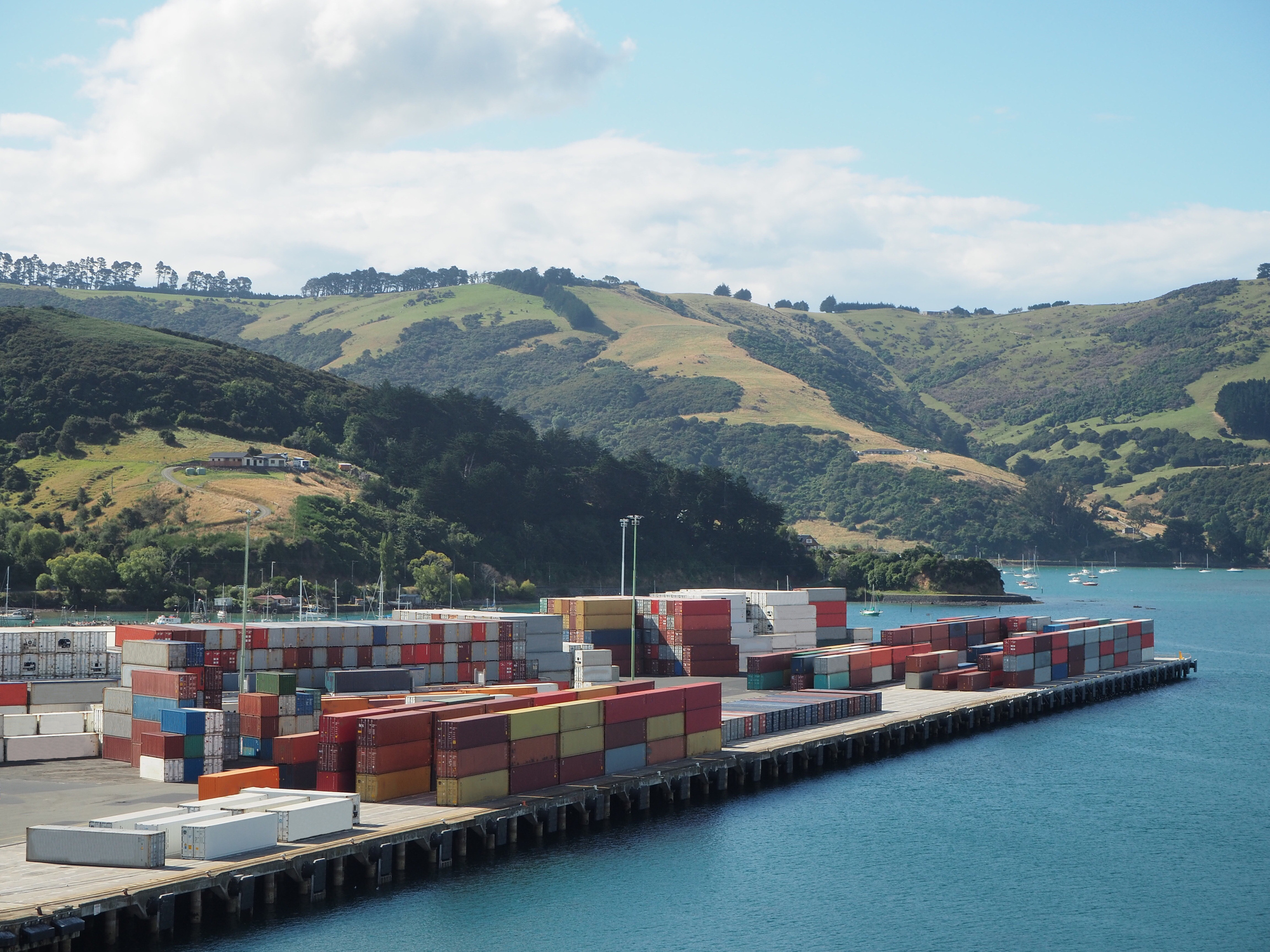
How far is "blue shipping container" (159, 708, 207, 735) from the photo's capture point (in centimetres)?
5672

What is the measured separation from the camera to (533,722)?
55.1 meters

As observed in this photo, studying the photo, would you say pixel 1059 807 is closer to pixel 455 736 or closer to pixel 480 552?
pixel 455 736

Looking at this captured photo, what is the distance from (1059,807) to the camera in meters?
66.5

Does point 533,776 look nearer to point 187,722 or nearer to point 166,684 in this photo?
point 187,722

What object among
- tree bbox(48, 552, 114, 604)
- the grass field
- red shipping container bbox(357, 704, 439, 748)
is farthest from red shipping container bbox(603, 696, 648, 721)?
the grass field

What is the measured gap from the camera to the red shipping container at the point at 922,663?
97.9m

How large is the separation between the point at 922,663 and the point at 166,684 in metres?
56.9

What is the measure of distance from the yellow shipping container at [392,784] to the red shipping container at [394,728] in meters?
1.20

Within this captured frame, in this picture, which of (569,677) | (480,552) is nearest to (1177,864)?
(569,677)

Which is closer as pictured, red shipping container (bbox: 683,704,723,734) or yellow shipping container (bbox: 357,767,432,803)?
yellow shipping container (bbox: 357,767,432,803)

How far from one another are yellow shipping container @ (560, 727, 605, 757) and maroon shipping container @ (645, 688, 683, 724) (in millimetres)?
3383

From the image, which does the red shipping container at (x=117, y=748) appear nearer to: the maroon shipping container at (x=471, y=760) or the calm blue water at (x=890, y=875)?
the maroon shipping container at (x=471, y=760)

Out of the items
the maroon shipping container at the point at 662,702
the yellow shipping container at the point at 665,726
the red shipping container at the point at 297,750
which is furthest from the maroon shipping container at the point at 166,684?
the yellow shipping container at the point at 665,726

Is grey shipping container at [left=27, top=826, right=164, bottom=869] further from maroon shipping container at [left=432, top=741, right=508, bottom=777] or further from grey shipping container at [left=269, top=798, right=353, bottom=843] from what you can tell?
maroon shipping container at [left=432, top=741, right=508, bottom=777]
